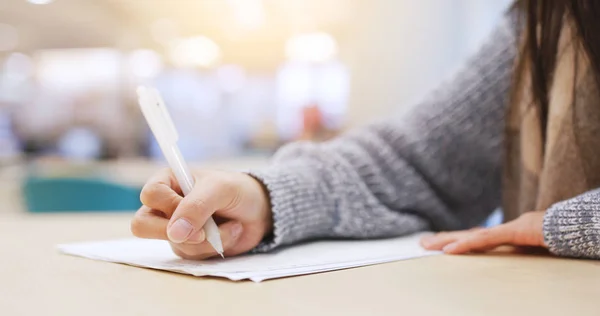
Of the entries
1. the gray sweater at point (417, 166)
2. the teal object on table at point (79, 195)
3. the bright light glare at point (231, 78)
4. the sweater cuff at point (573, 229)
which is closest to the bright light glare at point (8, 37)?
the bright light glare at point (231, 78)

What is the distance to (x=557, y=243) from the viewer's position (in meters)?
0.47

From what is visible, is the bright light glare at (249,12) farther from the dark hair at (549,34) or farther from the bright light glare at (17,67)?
the dark hair at (549,34)

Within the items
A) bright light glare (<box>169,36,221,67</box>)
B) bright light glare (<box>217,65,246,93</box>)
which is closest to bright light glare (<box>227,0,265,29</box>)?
bright light glare (<box>169,36,221,67</box>)

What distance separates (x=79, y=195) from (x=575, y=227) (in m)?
1.25

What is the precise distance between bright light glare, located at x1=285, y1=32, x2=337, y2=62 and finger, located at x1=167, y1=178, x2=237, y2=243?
282 cm

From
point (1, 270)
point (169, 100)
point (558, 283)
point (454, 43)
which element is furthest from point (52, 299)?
point (169, 100)

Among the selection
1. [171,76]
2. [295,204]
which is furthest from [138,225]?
[171,76]

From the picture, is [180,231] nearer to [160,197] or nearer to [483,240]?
[160,197]

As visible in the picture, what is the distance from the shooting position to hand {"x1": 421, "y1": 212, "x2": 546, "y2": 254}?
0.49 metres

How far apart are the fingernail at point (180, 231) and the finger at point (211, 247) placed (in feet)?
0.09

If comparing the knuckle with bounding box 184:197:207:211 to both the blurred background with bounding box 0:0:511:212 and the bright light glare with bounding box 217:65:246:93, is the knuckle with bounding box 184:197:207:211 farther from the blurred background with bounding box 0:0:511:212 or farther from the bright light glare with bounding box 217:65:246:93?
the bright light glare with bounding box 217:65:246:93

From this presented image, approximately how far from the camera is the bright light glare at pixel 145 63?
4.15 m

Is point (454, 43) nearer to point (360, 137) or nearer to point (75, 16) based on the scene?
point (360, 137)

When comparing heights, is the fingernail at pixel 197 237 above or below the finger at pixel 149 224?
below
